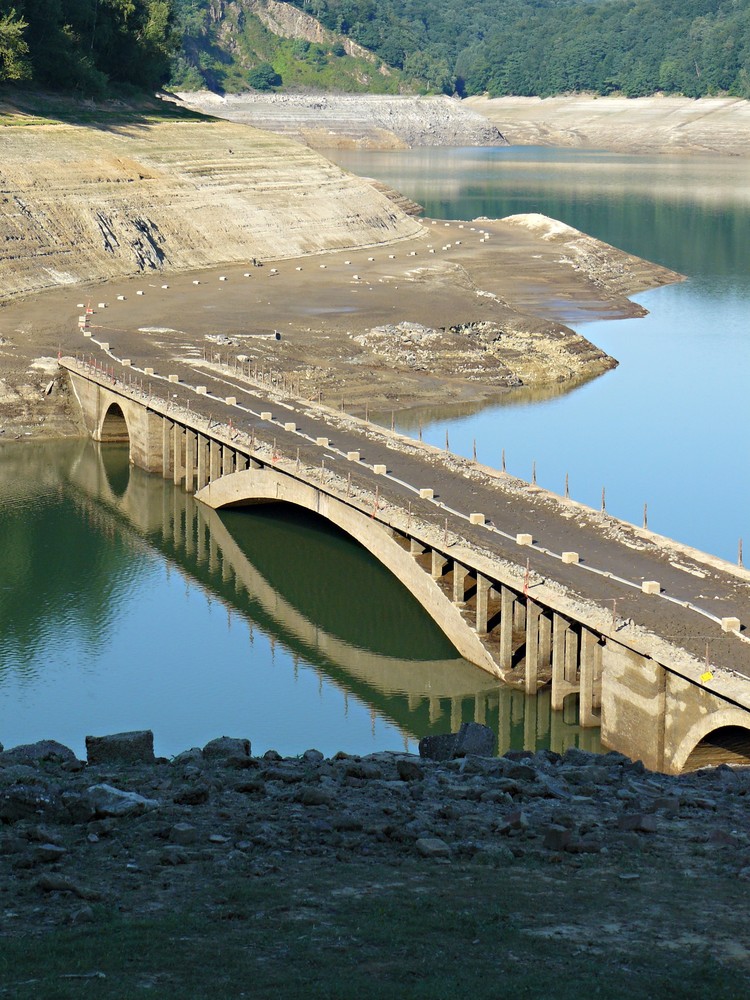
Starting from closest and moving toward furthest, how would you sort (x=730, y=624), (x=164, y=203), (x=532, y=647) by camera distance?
(x=730, y=624)
(x=532, y=647)
(x=164, y=203)

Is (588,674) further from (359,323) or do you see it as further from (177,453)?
(359,323)

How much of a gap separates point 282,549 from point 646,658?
24.5 meters

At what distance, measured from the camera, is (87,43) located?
139500 mm

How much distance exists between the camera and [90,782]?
95.7 feet

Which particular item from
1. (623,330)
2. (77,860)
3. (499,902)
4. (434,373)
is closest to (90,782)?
(77,860)

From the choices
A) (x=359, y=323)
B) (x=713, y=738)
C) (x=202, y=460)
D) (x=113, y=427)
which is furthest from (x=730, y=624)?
(x=359, y=323)

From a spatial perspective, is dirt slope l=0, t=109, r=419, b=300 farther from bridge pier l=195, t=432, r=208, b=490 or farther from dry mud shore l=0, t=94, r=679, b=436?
bridge pier l=195, t=432, r=208, b=490

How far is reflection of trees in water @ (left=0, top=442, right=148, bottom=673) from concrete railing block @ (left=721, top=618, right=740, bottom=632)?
20637 millimetres

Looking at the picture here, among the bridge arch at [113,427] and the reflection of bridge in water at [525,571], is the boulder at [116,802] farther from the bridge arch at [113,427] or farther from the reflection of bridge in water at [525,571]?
the bridge arch at [113,427]

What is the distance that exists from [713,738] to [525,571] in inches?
318

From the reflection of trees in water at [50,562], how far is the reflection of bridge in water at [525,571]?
5.60 m

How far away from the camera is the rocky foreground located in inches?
938

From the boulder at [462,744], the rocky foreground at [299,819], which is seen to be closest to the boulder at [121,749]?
the rocky foreground at [299,819]

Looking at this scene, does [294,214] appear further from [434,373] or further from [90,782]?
[90,782]
